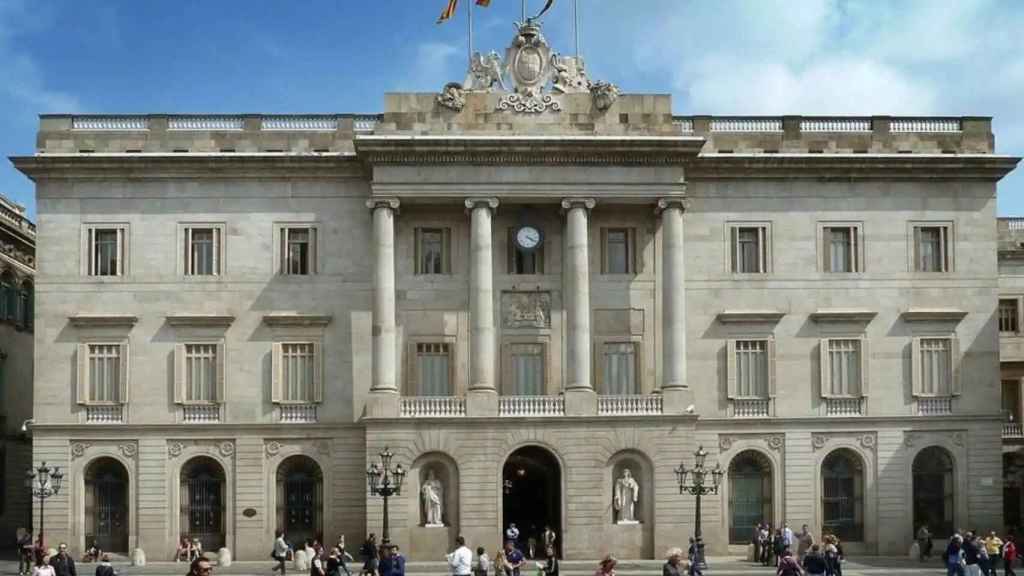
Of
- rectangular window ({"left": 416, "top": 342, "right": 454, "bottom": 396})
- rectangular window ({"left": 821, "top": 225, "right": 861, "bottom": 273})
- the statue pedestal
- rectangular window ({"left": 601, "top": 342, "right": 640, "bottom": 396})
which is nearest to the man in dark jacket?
the statue pedestal

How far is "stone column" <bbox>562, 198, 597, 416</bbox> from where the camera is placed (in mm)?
57562

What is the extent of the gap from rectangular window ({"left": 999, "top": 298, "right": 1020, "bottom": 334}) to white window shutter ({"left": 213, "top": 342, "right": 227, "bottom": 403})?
3675 cm

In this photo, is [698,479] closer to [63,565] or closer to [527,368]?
[527,368]

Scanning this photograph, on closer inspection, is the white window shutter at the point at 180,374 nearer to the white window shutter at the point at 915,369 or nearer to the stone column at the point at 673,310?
the stone column at the point at 673,310

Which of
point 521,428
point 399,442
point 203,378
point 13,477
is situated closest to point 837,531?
point 521,428

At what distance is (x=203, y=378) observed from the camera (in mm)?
59531

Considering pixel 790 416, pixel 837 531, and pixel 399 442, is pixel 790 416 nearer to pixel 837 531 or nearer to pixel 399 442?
pixel 837 531

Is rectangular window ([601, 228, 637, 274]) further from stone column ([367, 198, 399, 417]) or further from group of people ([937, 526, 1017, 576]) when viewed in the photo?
group of people ([937, 526, 1017, 576])

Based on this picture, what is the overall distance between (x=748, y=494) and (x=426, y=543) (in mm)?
13149

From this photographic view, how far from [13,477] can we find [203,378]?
1703 centimetres

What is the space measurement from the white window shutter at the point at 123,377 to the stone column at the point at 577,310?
1693 cm

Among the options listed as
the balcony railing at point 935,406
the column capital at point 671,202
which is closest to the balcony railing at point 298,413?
the column capital at point 671,202

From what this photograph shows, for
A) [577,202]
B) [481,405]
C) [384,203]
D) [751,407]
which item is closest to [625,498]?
[481,405]

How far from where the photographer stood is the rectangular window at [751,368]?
60281mm
